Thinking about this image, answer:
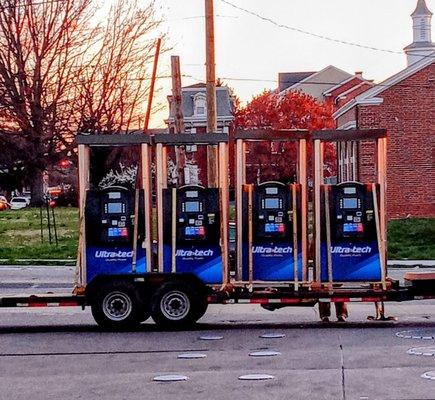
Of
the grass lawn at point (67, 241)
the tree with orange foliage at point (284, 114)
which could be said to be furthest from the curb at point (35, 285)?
the tree with orange foliage at point (284, 114)

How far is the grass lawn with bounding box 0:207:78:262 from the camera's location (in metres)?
29.3

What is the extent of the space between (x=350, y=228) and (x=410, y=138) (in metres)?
25.8

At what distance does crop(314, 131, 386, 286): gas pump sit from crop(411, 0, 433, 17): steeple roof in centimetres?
4246

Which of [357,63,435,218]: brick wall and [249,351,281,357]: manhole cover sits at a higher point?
[357,63,435,218]: brick wall

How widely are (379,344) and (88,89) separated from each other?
3116 centimetres

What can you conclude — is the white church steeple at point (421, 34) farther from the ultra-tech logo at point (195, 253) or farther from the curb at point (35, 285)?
the ultra-tech logo at point (195, 253)

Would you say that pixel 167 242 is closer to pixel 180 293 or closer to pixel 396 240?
pixel 180 293

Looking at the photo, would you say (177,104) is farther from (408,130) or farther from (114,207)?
(408,130)

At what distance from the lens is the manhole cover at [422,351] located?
437 inches

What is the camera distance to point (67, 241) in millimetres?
31625

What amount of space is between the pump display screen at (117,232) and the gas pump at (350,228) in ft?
8.80

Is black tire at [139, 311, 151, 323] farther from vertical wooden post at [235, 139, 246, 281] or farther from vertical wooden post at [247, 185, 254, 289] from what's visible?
vertical wooden post at [247, 185, 254, 289]

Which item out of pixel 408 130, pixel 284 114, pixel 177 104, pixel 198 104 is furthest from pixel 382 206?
pixel 198 104

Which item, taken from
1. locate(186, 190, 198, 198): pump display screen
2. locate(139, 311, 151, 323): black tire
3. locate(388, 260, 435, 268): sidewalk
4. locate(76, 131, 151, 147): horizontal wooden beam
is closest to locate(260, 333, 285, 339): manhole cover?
locate(139, 311, 151, 323): black tire
